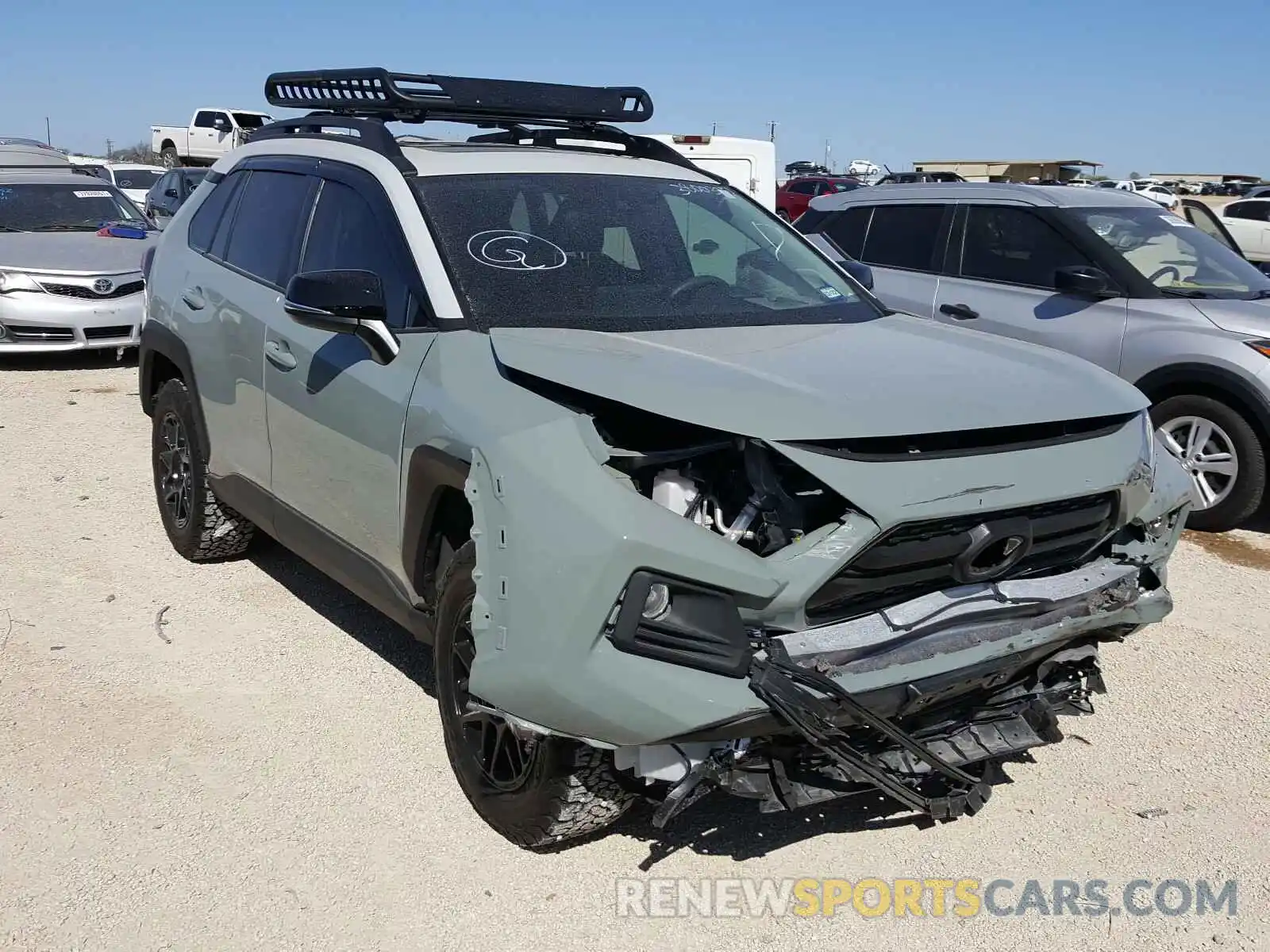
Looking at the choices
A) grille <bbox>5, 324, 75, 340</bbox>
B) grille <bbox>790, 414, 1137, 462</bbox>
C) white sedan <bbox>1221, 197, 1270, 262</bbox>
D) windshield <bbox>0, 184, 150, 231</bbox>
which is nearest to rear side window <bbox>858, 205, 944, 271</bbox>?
grille <bbox>790, 414, 1137, 462</bbox>

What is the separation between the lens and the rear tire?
6.34 metres

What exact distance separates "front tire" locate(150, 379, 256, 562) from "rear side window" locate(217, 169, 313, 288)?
0.74 meters

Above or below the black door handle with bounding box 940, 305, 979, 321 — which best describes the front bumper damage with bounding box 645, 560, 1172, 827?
below

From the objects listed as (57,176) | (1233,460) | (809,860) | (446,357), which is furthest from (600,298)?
(57,176)

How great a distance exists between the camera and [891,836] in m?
3.46

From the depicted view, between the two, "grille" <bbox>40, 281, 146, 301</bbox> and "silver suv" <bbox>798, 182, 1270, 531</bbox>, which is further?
"grille" <bbox>40, 281, 146, 301</bbox>

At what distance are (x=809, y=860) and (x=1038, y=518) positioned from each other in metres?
1.15

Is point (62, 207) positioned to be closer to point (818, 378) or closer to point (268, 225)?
point (268, 225)

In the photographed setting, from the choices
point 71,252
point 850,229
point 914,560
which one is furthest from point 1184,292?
point 71,252

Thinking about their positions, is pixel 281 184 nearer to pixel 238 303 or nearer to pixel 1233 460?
pixel 238 303

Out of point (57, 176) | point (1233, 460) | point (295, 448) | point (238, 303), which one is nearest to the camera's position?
point (295, 448)

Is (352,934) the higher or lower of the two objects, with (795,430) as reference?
lower

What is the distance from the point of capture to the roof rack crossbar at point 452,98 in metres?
4.48

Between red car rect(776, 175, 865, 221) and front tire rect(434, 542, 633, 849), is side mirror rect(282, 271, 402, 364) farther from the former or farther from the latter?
red car rect(776, 175, 865, 221)
